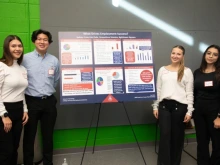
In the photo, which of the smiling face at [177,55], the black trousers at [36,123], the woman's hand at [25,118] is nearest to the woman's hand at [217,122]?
the smiling face at [177,55]

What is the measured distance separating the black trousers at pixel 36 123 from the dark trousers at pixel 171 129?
129cm

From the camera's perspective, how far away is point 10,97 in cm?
200

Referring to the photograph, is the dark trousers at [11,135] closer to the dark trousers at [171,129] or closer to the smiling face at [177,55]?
the dark trousers at [171,129]

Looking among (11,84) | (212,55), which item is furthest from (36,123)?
(212,55)

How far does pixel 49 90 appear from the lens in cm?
232

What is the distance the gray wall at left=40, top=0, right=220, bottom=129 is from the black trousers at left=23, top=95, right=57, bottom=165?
1.83 ft

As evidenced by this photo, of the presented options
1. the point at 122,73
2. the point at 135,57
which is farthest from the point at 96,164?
the point at 135,57

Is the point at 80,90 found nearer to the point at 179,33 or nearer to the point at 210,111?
the point at 210,111

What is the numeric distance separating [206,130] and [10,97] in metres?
2.19

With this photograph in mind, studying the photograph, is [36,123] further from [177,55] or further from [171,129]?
[177,55]

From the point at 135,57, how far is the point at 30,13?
1562 mm

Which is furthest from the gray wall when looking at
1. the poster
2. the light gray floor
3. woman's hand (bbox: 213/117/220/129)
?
woman's hand (bbox: 213/117/220/129)

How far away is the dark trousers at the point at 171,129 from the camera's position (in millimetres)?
2324

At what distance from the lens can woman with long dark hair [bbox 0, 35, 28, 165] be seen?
195cm
